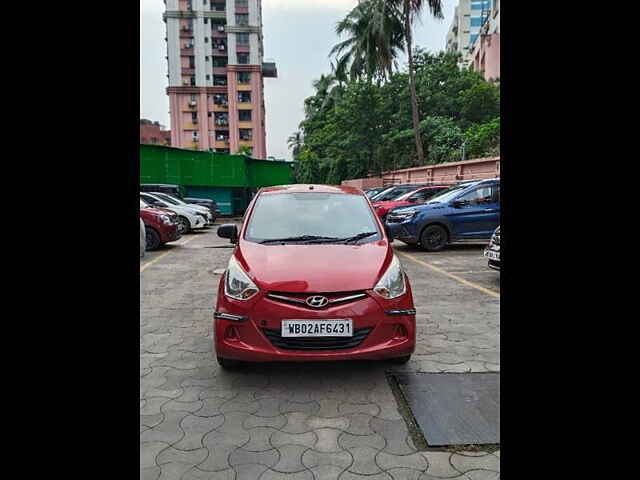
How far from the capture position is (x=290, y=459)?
254cm

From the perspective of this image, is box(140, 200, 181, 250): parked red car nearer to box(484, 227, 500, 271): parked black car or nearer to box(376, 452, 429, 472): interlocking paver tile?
box(484, 227, 500, 271): parked black car

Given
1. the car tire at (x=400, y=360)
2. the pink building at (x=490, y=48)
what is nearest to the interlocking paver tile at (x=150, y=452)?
the car tire at (x=400, y=360)

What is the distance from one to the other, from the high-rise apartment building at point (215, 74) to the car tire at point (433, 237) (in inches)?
2210

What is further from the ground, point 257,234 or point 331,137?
point 331,137

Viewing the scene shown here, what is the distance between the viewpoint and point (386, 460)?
2529 mm

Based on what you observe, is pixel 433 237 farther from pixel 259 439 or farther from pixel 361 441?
pixel 259 439

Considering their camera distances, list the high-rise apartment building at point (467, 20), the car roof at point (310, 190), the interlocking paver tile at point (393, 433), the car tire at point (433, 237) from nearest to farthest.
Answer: the interlocking paver tile at point (393, 433)
the car roof at point (310, 190)
the car tire at point (433, 237)
the high-rise apartment building at point (467, 20)

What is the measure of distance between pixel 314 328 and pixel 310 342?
4.5 inches

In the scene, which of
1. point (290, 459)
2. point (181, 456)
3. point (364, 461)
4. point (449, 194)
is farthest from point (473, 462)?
point (449, 194)

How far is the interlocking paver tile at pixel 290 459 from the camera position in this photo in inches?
97.0

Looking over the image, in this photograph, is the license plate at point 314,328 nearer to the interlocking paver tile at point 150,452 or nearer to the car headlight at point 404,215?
the interlocking paver tile at point 150,452
